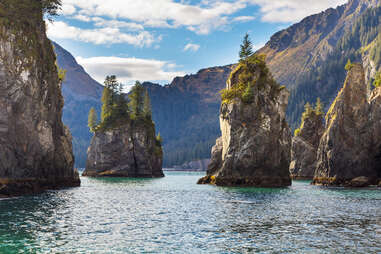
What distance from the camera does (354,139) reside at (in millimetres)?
87688

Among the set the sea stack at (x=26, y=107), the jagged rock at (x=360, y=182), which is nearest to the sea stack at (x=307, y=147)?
the jagged rock at (x=360, y=182)

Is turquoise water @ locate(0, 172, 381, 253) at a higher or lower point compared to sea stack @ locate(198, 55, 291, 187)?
lower

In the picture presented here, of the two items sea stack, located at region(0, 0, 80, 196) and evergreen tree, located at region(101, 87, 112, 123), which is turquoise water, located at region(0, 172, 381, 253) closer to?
sea stack, located at region(0, 0, 80, 196)

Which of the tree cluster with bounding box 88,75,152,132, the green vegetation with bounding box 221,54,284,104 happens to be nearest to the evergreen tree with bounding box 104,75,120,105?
the tree cluster with bounding box 88,75,152,132

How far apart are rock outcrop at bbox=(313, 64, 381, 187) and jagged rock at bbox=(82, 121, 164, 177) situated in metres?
67.2

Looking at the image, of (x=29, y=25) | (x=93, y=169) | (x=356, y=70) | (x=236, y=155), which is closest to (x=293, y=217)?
(x=236, y=155)

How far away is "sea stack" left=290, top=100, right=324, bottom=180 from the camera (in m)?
138

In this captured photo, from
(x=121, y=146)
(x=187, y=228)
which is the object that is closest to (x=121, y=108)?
(x=121, y=146)

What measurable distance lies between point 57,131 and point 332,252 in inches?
2484

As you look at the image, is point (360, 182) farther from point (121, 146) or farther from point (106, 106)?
point (106, 106)

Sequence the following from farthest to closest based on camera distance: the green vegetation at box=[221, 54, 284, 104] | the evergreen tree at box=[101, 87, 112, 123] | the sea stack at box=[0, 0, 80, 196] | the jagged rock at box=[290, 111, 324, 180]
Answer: the evergreen tree at box=[101, 87, 112, 123] < the jagged rock at box=[290, 111, 324, 180] < the green vegetation at box=[221, 54, 284, 104] < the sea stack at box=[0, 0, 80, 196]

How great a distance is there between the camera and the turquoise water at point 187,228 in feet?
80.9

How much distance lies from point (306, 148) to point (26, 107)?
107276mm

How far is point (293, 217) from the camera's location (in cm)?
3800
